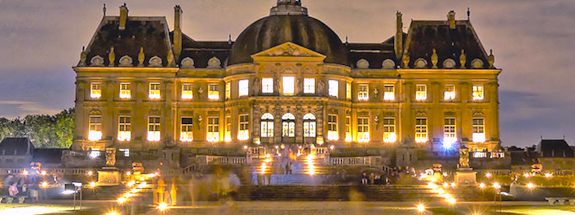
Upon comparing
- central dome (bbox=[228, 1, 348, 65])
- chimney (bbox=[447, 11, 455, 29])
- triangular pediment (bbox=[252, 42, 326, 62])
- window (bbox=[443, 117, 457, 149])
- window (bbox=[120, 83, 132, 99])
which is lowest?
window (bbox=[443, 117, 457, 149])

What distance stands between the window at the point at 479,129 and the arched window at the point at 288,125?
52.3ft

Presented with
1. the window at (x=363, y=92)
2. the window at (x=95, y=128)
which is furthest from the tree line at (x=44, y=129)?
the window at (x=363, y=92)

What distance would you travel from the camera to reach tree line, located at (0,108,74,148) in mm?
112250

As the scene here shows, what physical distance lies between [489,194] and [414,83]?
104 ft

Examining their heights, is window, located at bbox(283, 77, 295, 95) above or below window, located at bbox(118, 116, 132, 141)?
above

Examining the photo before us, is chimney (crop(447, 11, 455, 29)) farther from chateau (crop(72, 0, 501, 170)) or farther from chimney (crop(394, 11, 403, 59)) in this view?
chimney (crop(394, 11, 403, 59))

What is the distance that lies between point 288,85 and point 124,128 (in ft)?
47.8

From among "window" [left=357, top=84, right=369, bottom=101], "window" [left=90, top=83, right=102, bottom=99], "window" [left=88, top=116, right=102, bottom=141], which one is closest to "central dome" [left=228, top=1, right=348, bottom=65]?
"window" [left=357, top=84, right=369, bottom=101]

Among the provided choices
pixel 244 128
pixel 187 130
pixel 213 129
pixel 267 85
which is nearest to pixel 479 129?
pixel 267 85

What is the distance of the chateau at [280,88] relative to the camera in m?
77.8

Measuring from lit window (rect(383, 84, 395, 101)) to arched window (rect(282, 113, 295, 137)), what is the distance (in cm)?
950

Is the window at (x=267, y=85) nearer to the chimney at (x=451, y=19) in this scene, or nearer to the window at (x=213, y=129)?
the window at (x=213, y=129)

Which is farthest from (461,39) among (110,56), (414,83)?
(110,56)

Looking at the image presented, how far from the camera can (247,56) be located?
78.3m
